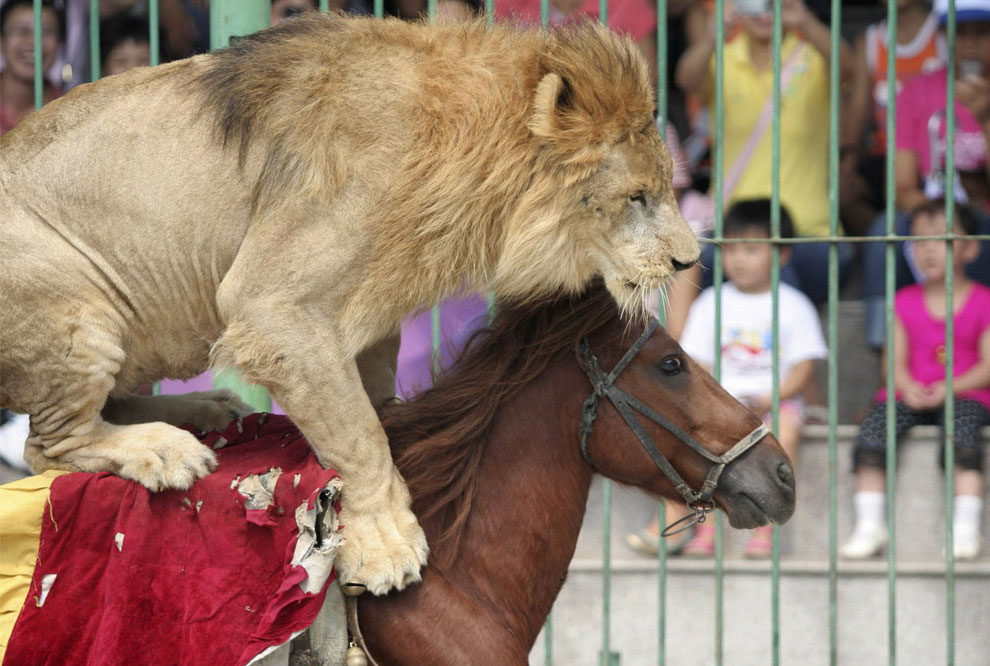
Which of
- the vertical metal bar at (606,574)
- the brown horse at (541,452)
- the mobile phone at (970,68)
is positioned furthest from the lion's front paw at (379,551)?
the mobile phone at (970,68)

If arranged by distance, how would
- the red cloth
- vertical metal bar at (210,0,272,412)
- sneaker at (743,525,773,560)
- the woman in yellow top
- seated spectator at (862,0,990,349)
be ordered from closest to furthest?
the red cloth
vertical metal bar at (210,0,272,412)
sneaker at (743,525,773,560)
the woman in yellow top
seated spectator at (862,0,990,349)

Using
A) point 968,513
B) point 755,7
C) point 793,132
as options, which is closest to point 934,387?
point 968,513

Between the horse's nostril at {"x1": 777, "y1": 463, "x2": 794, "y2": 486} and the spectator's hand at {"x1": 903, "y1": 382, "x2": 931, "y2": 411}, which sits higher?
the horse's nostril at {"x1": 777, "y1": 463, "x2": 794, "y2": 486}

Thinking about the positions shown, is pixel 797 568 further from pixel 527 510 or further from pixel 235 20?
pixel 235 20

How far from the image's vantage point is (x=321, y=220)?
8.61 feet

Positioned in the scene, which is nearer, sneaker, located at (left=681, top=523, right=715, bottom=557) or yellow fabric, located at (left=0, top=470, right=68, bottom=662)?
yellow fabric, located at (left=0, top=470, right=68, bottom=662)

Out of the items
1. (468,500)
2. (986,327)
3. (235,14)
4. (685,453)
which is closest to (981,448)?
(986,327)

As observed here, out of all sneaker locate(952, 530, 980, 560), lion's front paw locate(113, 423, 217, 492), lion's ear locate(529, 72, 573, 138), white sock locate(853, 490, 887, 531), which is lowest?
sneaker locate(952, 530, 980, 560)

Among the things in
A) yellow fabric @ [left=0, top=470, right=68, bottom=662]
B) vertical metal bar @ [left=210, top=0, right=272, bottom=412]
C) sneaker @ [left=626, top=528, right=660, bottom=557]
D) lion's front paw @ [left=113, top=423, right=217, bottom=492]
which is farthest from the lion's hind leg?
sneaker @ [left=626, top=528, right=660, bottom=557]

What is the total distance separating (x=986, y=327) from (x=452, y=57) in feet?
8.64

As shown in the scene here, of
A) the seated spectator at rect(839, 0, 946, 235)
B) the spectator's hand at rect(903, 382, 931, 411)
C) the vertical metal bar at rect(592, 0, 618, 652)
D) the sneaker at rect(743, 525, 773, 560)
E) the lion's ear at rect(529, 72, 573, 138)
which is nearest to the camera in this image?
the lion's ear at rect(529, 72, 573, 138)

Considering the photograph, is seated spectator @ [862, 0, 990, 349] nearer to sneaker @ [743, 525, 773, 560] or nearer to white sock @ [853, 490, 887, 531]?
white sock @ [853, 490, 887, 531]

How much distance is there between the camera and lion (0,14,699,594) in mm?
2602

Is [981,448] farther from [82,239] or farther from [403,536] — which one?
[82,239]
